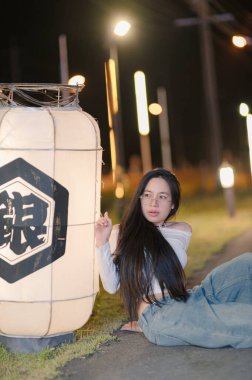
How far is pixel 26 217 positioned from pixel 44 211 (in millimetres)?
136

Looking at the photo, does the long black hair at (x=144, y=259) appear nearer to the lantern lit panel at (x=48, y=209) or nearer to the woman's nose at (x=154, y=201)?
the woman's nose at (x=154, y=201)

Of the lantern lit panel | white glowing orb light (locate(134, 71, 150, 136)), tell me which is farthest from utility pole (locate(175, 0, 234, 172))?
the lantern lit panel

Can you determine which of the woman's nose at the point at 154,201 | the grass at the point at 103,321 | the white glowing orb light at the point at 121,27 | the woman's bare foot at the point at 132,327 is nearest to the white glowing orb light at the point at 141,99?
the grass at the point at 103,321

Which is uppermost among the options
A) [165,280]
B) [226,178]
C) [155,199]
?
[226,178]

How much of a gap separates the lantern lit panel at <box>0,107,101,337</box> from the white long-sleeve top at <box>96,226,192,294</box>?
20 centimetres

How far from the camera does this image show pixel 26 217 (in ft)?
15.7

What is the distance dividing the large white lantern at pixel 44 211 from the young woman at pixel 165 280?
0.77 ft

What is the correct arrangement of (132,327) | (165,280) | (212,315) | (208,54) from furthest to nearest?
(208,54) → (132,327) → (165,280) → (212,315)

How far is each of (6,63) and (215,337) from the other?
95.5 feet

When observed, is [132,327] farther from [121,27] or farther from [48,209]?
[121,27]

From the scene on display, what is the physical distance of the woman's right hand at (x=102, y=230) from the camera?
485cm

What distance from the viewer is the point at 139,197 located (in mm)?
5078

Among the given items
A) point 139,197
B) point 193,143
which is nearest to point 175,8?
point 139,197

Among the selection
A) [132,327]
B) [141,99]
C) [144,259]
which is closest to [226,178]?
[141,99]
